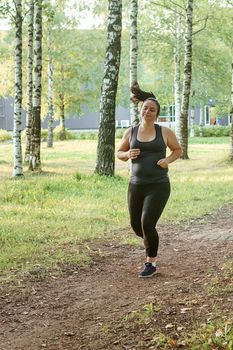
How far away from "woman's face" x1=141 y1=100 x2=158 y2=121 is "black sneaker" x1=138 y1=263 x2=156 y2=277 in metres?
1.75

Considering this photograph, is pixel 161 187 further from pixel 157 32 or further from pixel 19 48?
pixel 157 32

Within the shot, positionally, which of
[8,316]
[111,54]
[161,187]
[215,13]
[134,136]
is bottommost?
[8,316]

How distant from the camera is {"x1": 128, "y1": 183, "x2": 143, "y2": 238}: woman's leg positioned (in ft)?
21.1

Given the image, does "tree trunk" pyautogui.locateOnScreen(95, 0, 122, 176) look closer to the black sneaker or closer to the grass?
the grass

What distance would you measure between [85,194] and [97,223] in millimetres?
3285

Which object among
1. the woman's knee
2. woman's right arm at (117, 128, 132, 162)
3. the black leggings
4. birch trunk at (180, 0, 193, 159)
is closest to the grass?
the woman's knee

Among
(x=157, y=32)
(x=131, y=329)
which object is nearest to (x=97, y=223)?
(x=131, y=329)

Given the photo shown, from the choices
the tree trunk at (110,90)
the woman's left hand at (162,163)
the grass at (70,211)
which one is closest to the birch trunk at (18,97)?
the grass at (70,211)

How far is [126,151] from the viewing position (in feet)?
21.6

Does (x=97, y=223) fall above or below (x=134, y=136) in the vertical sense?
below

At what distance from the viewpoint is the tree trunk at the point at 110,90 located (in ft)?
51.5

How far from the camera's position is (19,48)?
17.0 meters

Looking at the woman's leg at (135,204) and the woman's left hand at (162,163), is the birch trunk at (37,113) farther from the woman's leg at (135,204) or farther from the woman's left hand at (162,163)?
the woman's left hand at (162,163)

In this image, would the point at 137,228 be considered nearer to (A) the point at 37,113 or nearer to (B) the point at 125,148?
A: (B) the point at 125,148
